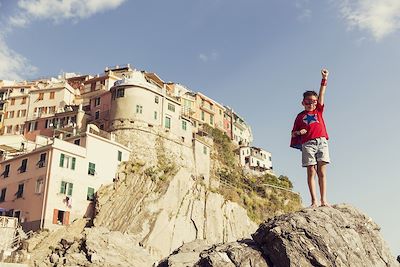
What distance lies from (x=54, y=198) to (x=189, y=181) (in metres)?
15.4

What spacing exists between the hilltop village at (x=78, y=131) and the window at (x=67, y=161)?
4.3 inches

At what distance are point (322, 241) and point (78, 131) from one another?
52.0 meters

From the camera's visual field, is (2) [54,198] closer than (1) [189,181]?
Yes

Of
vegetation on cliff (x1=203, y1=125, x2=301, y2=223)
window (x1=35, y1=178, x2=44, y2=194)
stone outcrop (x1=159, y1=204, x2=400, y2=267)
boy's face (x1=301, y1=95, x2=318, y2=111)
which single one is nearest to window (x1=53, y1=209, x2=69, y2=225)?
window (x1=35, y1=178, x2=44, y2=194)

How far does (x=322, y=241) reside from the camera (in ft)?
37.1

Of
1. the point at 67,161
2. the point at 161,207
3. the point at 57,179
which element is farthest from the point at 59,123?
the point at 161,207

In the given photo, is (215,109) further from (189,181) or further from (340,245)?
(340,245)

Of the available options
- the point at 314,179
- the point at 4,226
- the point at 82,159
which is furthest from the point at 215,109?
the point at 314,179

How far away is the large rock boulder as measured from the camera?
11.2 m

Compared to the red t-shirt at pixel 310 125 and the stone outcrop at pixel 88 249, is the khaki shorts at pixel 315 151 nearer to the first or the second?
the red t-shirt at pixel 310 125

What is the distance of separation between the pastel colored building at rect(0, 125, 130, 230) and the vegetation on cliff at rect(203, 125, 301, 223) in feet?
59.3

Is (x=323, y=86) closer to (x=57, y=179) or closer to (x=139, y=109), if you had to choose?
(x=57, y=179)

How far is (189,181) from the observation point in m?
52.4

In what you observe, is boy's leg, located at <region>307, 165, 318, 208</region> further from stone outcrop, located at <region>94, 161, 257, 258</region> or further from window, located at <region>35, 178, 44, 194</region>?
window, located at <region>35, 178, 44, 194</region>
